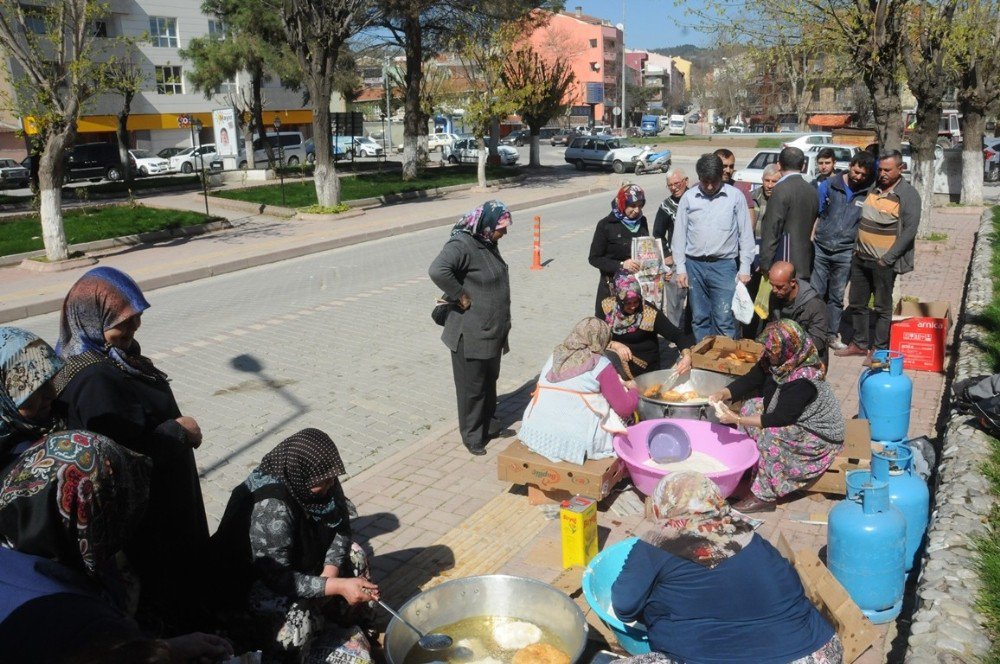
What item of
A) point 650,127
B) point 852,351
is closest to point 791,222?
point 852,351

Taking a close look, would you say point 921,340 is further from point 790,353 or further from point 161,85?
point 161,85

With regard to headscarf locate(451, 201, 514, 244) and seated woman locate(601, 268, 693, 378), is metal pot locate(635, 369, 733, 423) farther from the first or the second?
headscarf locate(451, 201, 514, 244)

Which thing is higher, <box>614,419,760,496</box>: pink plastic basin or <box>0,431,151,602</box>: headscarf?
<box>0,431,151,602</box>: headscarf

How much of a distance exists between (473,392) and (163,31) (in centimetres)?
5237

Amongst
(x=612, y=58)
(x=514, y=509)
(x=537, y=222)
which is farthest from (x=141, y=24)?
(x=612, y=58)

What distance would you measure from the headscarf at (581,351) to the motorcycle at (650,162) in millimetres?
33226

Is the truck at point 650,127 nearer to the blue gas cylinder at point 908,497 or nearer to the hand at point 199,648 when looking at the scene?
the blue gas cylinder at point 908,497

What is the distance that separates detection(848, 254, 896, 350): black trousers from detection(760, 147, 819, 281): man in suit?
20.9 inches

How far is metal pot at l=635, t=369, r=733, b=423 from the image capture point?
19.9 ft

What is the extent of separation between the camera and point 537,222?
50.4 ft

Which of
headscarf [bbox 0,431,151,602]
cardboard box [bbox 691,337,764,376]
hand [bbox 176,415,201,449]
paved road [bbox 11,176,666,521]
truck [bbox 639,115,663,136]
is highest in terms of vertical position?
truck [bbox 639,115,663,136]

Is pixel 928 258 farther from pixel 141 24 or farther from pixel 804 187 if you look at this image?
pixel 141 24

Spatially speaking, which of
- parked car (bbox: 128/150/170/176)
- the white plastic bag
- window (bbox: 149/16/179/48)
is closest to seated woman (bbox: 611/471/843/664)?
the white plastic bag

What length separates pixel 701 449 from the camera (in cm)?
597
